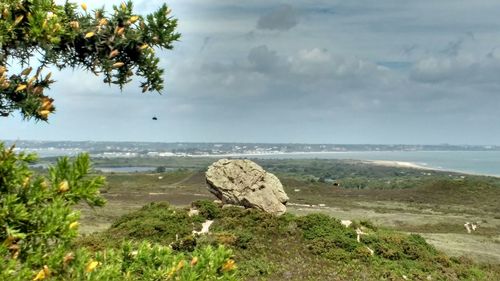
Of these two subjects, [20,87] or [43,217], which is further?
[20,87]

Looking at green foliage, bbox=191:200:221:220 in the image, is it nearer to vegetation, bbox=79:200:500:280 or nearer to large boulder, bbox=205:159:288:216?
vegetation, bbox=79:200:500:280

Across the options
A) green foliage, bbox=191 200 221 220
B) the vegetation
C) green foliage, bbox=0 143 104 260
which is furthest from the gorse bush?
green foliage, bbox=191 200 221 220

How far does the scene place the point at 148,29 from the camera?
7.94m

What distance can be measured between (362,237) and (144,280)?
1357 inches

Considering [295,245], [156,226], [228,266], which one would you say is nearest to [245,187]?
[156,226]

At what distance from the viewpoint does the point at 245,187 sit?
4675 cm

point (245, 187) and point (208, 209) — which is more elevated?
point (245, 187)

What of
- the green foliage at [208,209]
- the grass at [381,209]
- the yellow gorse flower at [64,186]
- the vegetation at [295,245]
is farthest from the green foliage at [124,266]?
the green foliage at [208,209]

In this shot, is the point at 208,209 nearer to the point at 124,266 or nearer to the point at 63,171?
the point at 124,266

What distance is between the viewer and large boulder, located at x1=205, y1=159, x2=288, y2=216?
4628 cm

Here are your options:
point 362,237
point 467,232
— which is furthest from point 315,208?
point 362,237

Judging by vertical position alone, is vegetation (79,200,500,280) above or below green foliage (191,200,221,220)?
below

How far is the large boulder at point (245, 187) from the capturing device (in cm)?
4628

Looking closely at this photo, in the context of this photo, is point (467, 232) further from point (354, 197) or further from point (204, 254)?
point (204, 254)
